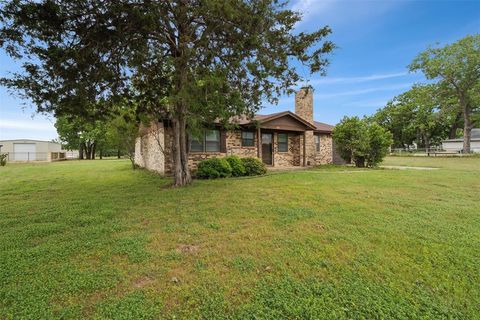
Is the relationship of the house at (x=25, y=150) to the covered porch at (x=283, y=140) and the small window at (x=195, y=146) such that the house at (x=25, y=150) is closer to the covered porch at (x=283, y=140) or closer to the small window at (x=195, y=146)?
the small window at (x=195, y=146)

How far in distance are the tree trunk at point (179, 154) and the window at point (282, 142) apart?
8973 mm

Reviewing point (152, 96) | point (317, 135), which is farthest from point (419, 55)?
point (152, 96)

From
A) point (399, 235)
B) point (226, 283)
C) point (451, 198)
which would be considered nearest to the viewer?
point (226, 283)

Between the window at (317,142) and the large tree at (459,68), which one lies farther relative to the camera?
the large tree at (459,68)

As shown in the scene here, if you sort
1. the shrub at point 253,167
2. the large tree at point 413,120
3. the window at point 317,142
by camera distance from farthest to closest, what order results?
the large tree at point 413,120 → the window at point 317,142 → the shrub at point 253,167

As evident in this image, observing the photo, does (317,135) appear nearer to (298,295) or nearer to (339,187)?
(339,187)

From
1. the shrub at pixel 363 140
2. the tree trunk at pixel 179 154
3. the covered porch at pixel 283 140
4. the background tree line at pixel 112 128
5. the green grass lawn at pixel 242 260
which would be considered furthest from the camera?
the covered porch at pixel 283 140

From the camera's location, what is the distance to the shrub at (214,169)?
11180 mm

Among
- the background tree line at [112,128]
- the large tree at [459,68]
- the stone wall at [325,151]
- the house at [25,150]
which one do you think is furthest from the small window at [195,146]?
the large tree at [459,68]

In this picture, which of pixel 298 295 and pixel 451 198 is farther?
pixel 451 198

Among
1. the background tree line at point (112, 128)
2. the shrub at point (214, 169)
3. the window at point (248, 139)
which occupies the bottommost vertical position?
the shrub at point (214, 169)

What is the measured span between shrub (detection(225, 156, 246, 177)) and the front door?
13.6 ft

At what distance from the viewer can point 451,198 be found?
6.67m

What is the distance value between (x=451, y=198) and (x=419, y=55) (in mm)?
34733
